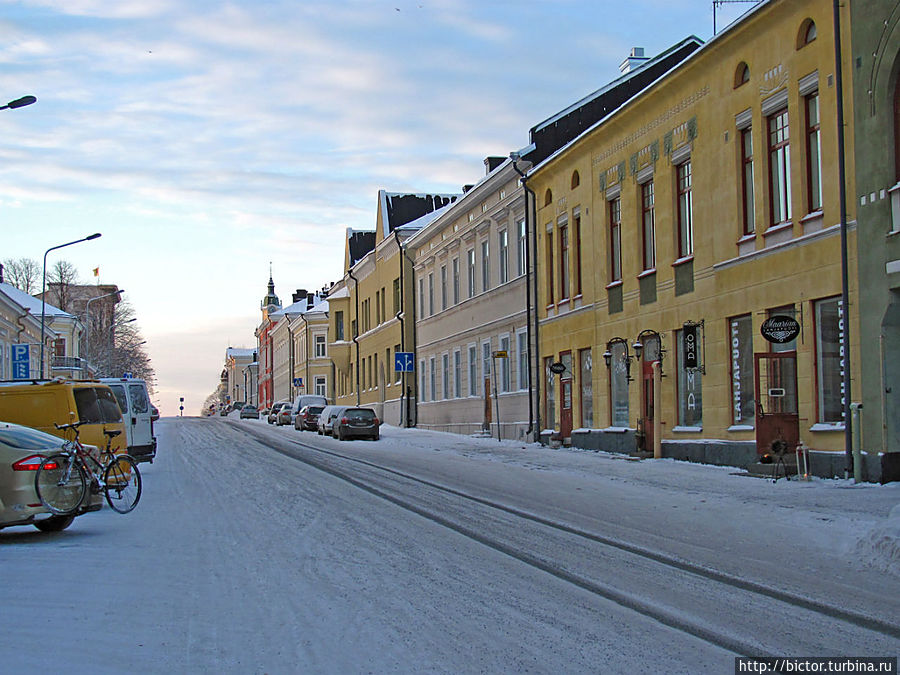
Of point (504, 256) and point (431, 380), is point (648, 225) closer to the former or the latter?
point (504, 256)

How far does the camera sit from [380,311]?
64562 millimetres

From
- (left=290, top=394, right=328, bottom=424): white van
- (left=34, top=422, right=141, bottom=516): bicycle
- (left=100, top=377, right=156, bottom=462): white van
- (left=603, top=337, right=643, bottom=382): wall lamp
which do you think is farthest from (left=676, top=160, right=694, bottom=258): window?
(left=290, top=394, right=328, bottom=424): white van

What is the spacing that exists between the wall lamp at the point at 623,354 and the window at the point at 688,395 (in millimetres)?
2844

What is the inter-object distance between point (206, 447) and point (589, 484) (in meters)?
20.4

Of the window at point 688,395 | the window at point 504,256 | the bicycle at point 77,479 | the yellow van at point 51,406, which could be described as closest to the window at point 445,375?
the window at point 504,256

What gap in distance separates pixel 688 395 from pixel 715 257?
11.4ft

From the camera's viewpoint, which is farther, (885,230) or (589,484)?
(589,484)

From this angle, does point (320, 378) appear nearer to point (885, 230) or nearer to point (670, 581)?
point (885, 230)

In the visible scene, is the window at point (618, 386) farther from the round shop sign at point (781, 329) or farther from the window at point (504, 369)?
the window at point (504, 369)

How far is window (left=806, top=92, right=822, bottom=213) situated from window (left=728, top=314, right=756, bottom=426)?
125 inches

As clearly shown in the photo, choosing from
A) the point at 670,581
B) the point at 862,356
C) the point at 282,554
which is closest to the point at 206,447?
the point at 862,356

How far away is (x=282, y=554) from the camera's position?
11398mm

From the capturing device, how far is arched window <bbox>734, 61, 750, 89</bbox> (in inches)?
911

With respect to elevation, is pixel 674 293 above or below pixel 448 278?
below
